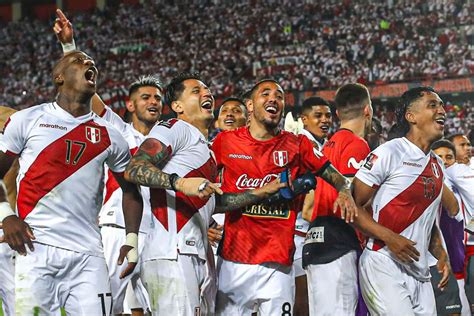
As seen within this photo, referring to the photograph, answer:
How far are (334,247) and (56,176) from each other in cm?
234

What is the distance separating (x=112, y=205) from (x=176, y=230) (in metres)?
2.26

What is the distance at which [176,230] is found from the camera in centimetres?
509

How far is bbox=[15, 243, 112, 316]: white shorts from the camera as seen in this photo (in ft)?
14.9

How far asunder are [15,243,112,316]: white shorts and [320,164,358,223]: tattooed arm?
1643 mm

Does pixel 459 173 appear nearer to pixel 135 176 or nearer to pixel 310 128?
pixel 310 128

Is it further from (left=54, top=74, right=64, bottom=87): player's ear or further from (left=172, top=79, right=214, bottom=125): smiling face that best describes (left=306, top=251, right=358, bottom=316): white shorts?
(left=54, top=74, right=64, bottom=87): player's ear

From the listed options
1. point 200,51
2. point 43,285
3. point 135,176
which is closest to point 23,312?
point 43,285

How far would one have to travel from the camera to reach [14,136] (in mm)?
4676

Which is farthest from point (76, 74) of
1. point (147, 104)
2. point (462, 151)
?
point (462, 151)

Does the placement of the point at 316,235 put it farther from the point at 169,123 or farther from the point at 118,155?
the point at 118,155

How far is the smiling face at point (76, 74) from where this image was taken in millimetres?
4953

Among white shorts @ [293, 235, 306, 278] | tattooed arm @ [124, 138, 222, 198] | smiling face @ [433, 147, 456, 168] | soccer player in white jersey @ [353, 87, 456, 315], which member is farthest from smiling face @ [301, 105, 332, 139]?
tattooed arm @ [124, 138, 222, 198]

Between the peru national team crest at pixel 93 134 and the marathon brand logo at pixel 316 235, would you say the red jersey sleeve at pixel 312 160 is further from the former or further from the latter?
the peru national team crest at pixel 93 134

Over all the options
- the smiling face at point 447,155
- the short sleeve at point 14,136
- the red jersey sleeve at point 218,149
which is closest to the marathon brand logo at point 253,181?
the red jersey sleeve at point 218,149
